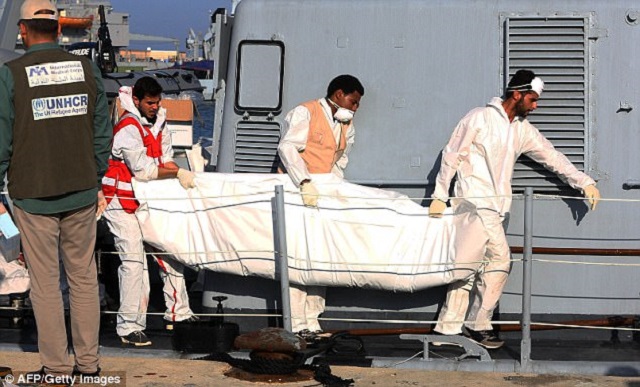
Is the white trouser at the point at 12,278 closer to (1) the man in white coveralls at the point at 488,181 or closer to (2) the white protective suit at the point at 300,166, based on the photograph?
(2) the white protective suit at the point at 300,166

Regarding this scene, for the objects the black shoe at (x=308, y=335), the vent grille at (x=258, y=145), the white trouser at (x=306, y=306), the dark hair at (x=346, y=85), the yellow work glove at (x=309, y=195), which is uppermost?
the dark hair at (x=346, y=85)

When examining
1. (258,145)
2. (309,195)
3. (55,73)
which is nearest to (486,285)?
(309,195)

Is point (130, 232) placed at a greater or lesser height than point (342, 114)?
lesser

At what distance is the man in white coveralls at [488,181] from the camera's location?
768 centimetres

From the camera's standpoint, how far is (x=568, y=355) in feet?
24.5

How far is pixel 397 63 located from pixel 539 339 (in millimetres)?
2074

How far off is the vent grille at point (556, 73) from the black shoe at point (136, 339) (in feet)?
8.61

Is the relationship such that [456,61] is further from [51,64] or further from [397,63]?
[51,64]

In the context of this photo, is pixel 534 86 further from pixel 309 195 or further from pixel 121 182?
pixel 121 182

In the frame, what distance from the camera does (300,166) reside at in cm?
772

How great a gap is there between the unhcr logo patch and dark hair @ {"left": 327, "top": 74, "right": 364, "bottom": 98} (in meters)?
2.30

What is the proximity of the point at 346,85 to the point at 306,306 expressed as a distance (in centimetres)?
145

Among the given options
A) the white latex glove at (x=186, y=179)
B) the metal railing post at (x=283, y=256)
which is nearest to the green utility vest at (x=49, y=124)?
the metal railing post at (x=283, y=256)

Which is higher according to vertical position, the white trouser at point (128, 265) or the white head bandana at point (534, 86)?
the white head bandana at point (534, 86)
